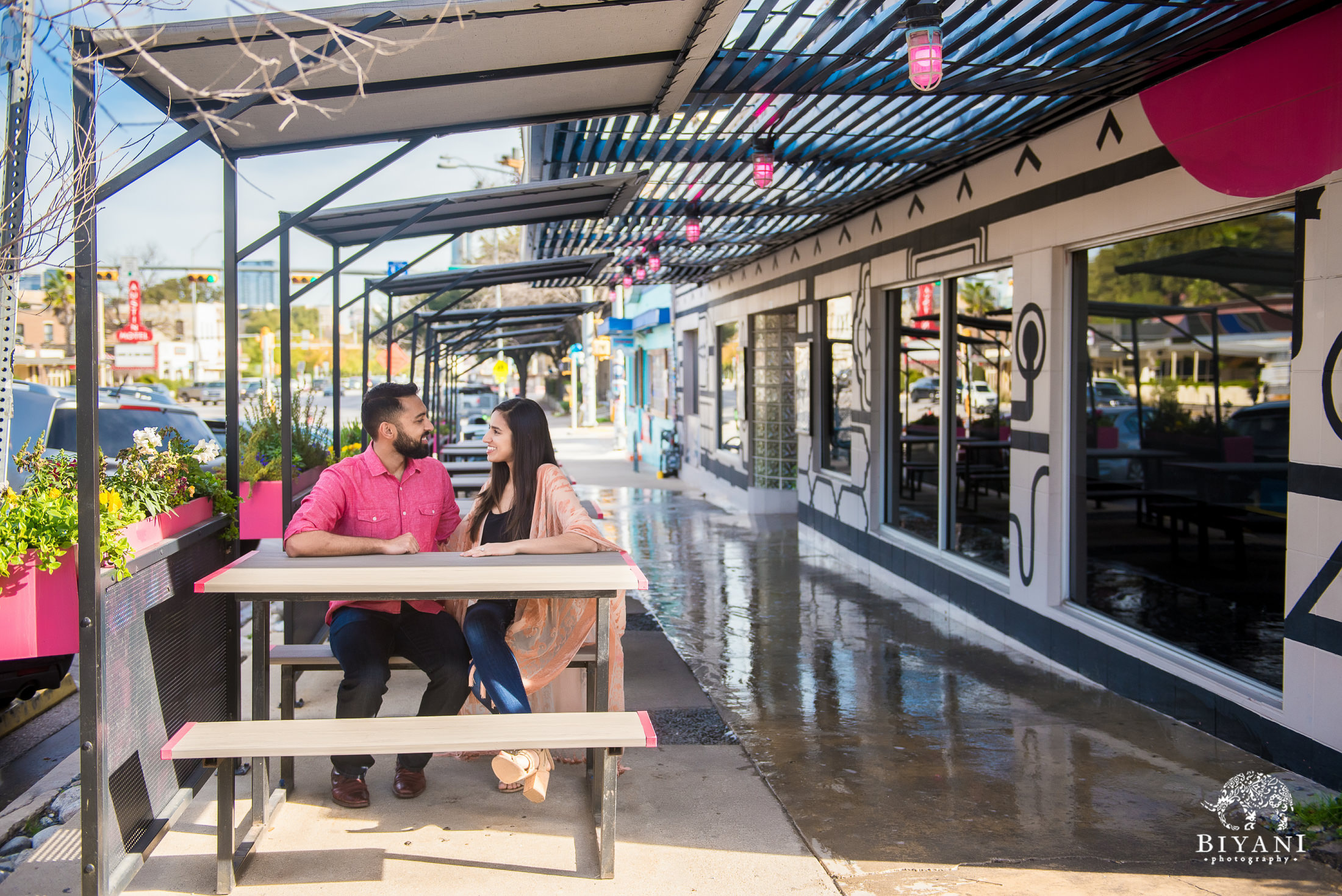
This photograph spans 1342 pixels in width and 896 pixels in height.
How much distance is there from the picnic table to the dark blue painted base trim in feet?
8.96

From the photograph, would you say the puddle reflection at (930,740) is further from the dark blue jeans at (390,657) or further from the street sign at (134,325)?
the street sign at (134,325)

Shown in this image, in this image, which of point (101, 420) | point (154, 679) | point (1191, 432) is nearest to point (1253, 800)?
point (154, 679)

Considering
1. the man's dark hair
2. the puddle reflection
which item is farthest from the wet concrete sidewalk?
the man's dark hair

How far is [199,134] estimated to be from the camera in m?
2.99

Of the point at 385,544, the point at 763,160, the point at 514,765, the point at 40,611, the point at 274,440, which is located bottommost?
the point at 514,765

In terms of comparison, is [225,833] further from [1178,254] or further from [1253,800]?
[1178,254]

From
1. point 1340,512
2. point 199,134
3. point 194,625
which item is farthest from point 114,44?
point 1340,512

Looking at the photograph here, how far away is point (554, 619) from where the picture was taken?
401cm

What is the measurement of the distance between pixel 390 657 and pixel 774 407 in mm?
9324

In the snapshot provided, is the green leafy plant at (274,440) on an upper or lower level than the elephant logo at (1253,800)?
upper

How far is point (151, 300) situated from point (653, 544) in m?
70.7

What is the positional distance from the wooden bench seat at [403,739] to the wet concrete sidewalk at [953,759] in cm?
86

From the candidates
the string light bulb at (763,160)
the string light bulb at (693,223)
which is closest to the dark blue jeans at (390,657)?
the string light bulb at (763,160)

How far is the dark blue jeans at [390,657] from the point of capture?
3672 millimetres
